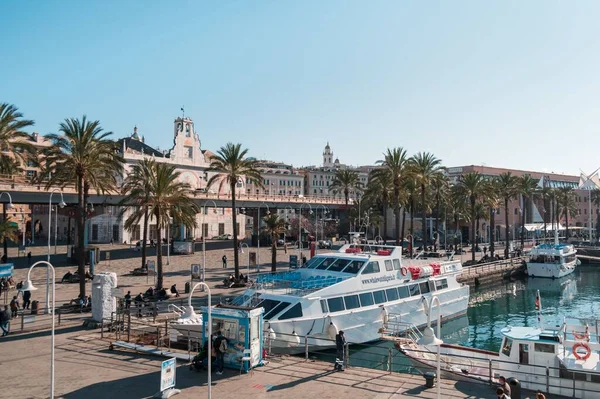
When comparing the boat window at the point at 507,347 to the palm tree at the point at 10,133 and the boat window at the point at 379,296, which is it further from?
the palm tree at the point at 10,133

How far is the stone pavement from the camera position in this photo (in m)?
15.5

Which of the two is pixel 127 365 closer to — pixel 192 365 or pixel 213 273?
pixel 192 365

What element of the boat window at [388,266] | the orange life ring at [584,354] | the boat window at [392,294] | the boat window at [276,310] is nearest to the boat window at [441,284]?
the boat window at [392,294]

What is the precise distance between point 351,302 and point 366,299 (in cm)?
140

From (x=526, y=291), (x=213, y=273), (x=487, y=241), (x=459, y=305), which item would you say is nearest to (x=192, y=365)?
(x=459, y=305)

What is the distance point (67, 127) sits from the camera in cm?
3212

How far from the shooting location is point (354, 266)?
30.1 m

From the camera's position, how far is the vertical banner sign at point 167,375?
48.0 feet

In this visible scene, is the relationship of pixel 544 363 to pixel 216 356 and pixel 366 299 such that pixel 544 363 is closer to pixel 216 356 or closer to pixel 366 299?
pixel 366 299

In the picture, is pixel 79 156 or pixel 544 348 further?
pixel 79 156

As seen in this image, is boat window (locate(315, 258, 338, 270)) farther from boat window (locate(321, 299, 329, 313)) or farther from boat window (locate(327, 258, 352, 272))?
boat window (locate(321, 299, 329, 313))

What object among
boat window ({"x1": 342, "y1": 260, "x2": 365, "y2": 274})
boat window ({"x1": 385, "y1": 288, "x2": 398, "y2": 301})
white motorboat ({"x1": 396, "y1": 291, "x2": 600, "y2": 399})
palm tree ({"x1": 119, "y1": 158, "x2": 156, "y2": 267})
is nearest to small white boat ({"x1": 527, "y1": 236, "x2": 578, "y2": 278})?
boat window ({"x1": 385, "y1": 288, "x2": 398, "y2": 301})

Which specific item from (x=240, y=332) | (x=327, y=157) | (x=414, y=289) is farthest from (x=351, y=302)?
(x=327, y=157)

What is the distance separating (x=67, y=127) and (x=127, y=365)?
19637 mm
